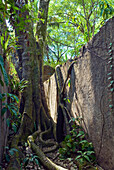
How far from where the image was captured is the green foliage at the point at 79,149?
7.88 ft

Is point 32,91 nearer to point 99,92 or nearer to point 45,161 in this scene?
point 45,161

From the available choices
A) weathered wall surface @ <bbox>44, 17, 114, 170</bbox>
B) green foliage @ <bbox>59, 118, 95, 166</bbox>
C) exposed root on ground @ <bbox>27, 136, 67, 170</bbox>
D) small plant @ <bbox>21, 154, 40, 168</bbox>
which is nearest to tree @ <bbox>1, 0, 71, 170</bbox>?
exposed root on ground @ <bbox>27, 136, 67, 170</bbox>

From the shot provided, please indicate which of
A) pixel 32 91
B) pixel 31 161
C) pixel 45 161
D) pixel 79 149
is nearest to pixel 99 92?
pixel 79 149

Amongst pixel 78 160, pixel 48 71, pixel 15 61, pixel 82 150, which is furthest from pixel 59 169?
pixel 48 71

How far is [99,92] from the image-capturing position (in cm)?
236

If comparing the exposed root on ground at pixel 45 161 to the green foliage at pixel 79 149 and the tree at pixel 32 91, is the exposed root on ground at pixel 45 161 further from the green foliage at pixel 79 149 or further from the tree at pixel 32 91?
the green foliage at pixel 79 149

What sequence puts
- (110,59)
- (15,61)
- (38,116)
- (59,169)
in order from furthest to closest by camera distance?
1. (15,61)
2. (38,116)
3. (59,169)
4. (110,59)

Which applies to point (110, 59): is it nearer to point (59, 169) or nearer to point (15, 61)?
point (59, 169)

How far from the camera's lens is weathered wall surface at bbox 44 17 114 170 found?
2152 mm

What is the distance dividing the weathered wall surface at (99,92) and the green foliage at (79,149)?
11cm

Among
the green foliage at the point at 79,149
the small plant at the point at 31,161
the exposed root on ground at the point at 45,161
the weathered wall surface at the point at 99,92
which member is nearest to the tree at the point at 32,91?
the exposed root on ground at the point at 45,161

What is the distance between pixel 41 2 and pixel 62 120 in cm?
360

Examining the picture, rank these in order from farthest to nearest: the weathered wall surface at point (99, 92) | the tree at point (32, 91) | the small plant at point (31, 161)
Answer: the tree at point (32, 91) < the small plant at point (31, 161) < the weathered wall surface at point (99, 92)

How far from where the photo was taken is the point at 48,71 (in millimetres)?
8398
